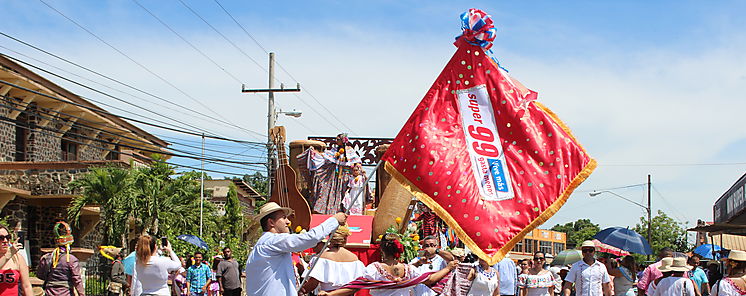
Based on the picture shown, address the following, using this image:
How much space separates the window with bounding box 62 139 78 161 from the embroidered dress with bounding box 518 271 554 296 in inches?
1067

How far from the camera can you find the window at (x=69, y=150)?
3584 centimetres

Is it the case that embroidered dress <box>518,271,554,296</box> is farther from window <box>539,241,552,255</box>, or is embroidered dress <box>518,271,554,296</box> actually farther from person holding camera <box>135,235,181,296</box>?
window <box>539,241,552,255</box>

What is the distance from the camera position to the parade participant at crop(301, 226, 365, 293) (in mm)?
8688

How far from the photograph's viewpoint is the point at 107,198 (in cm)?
2917

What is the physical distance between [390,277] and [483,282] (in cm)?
259

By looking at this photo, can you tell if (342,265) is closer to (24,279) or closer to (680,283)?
(24,279)

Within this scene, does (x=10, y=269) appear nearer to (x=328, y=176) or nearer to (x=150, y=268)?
(x=150, y=268)

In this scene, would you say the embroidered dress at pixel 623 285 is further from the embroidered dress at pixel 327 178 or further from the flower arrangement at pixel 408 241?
the embroidered dress at pixel 327 178

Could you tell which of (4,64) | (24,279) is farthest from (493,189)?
(4,64)

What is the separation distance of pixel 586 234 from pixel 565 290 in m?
84.0

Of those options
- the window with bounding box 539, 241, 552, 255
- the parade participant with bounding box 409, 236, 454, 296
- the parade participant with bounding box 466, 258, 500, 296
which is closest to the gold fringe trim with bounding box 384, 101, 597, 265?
the parade participant with bounding box 409, 236, 454, 296

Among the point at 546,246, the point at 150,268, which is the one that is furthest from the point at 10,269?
the point at 546,246

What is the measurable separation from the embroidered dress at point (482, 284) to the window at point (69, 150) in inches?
1139

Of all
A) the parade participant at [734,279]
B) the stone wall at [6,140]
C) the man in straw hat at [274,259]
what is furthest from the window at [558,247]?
the man in straw hat at [274,259]
